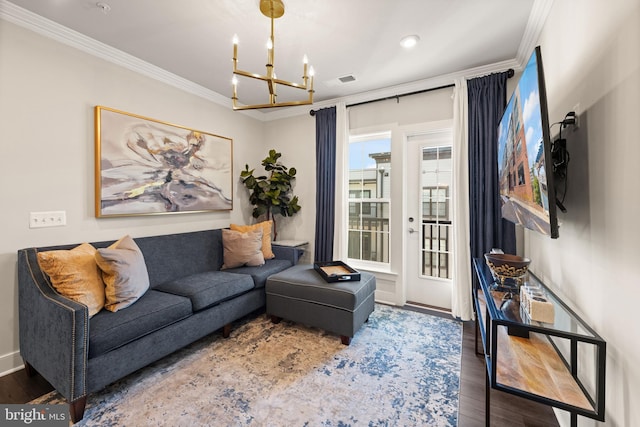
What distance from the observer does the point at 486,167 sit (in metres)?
2.79

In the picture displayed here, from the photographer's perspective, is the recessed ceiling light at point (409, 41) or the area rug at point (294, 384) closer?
the area rug at point (294, 384)

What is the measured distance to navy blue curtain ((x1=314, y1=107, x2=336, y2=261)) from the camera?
371 cm

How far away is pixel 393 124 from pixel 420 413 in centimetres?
292

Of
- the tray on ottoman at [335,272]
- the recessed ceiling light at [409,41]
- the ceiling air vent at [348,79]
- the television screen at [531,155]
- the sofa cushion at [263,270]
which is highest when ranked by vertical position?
the ceiling air vent at [348,79]

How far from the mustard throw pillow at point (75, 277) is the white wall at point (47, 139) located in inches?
18.2

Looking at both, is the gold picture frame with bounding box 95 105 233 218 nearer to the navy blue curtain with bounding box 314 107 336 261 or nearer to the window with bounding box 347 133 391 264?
the navy blue curtain with bounding box 314 107 336 261

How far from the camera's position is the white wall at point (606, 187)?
970 mm

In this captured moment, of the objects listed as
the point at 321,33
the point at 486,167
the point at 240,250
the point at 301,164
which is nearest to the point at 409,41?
the point at 321,33

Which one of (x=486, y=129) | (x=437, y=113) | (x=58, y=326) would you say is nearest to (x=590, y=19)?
(x=486, y=129)

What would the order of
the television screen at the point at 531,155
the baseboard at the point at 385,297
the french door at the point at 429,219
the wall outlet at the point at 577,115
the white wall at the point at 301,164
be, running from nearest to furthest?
the television screen at the point at 531,155 → the wall outlet at the point at 577,115 → the french door at the point at 429,219 → the baseboard at the point at 385,297 → the white wall at the point at 301,164

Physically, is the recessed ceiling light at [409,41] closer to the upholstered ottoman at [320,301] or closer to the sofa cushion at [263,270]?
the upholstered ottoman at [320,301]

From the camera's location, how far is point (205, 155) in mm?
3393

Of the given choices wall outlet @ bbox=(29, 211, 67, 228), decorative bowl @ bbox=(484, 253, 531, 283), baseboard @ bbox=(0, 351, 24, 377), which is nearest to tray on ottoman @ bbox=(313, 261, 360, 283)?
decorative bowl @ bbox=(484, 253, 531, 283)
